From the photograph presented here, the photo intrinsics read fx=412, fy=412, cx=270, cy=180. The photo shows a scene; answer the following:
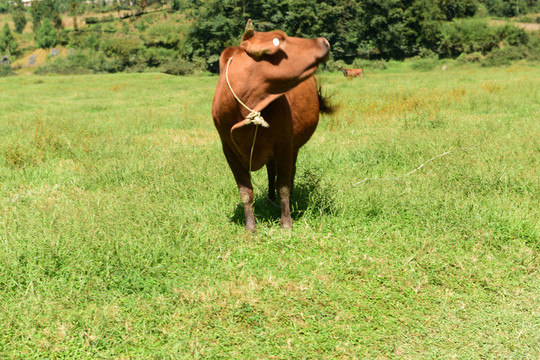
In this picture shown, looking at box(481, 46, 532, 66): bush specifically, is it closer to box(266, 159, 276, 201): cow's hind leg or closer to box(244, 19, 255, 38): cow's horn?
box(266, 159, 276, 201): cow's hind leg

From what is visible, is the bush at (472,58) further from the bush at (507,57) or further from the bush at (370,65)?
the bush at (370,65)

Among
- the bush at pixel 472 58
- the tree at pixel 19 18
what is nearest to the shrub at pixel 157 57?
the bush at pixel 472 58

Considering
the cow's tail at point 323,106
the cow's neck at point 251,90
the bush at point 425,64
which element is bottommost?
the bush at point 425,64

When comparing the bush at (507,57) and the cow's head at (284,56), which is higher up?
the cow's head at (284,56)

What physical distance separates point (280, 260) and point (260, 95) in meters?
1.44

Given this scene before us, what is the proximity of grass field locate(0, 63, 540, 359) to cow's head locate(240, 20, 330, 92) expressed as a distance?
1.59 meters

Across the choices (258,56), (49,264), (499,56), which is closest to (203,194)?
(49,264)

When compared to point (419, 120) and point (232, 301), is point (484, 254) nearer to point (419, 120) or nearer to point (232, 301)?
point (232, 301)

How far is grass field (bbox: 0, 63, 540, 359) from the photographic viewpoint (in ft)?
8.91

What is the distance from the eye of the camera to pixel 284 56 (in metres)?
3.15

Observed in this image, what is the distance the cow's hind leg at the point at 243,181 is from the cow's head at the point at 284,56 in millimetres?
936

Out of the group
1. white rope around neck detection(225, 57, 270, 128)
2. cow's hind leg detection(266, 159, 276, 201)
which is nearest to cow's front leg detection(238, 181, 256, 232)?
cow's hind leg detection(266, 159, 276, 201)

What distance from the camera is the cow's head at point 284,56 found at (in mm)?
3117

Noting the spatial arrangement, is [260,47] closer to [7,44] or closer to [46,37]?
[46,37]
